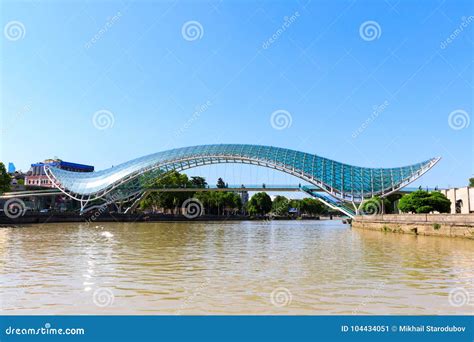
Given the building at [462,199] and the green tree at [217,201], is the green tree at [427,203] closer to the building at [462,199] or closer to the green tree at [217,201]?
the building at [462,199]

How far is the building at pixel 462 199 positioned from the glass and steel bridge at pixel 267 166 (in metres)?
12.5

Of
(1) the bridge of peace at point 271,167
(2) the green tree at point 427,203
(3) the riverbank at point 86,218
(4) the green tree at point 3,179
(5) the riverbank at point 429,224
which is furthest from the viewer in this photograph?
(1) the bridge of peace at point 271,167

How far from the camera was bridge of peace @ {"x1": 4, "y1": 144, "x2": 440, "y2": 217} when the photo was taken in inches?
2522

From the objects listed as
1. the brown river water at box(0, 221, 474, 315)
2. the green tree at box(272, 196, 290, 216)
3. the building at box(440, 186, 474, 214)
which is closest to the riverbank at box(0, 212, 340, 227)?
the brown river water at box(0, 221, 474, 315)

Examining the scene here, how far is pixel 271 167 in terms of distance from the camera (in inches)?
2635

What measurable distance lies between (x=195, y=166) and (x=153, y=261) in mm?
57168

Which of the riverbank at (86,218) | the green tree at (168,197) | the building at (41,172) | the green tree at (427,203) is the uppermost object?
the building at (41,172)


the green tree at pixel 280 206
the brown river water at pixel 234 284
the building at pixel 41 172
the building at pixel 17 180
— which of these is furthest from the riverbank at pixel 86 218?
the building at pixel 41 172

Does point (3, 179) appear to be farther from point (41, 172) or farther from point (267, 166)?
point (41, 172)

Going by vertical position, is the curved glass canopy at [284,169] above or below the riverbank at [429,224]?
above

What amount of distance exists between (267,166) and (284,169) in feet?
9.51

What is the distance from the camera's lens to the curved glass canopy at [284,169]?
6438 centimetres
